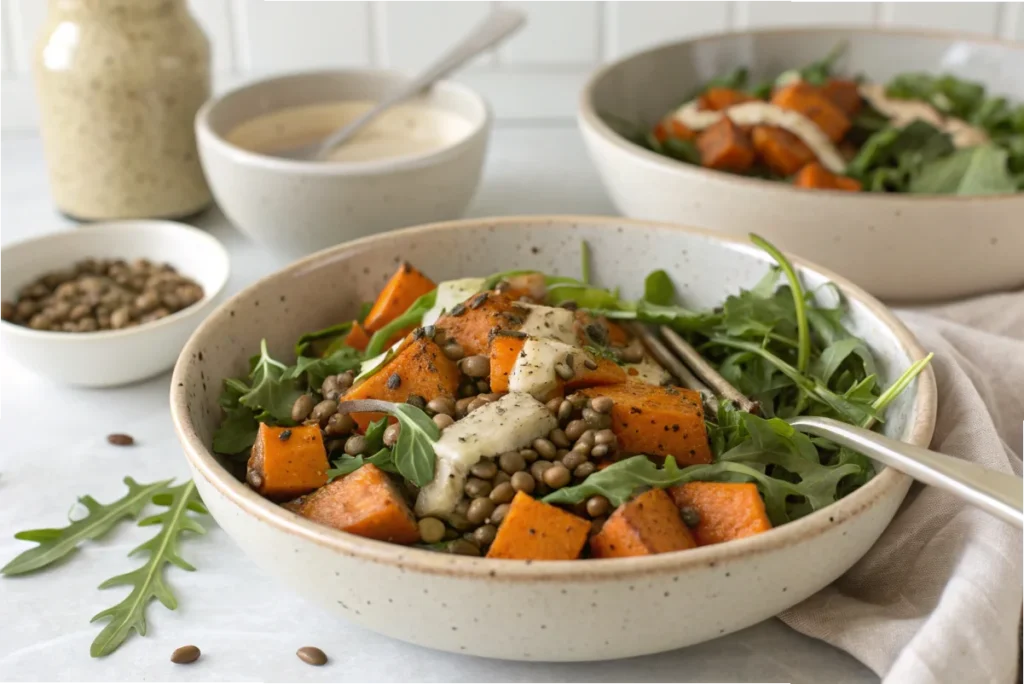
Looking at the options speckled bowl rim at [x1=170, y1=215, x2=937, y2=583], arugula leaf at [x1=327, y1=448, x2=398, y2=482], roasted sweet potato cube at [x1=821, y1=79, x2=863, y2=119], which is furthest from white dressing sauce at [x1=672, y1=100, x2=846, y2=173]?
arugula leaf at [x1=327, y1=448, x2=398, y2=482]

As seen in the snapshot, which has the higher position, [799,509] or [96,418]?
[799,509]

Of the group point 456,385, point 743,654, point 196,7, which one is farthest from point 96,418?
point 196,7

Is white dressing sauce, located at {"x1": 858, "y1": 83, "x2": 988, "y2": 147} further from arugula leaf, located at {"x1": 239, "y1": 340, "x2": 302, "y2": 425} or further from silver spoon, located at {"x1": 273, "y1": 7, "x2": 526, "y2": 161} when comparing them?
arugula leaf, located at {"x1": 239, "y1": 340, "x2": 302, "y2": 425}

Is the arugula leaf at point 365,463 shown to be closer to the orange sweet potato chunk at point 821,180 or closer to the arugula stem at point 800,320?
the arugula stem at point 800,320

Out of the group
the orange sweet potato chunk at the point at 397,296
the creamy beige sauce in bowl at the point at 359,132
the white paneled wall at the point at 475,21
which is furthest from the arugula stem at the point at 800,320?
the white paneled wall at the point at 475,21

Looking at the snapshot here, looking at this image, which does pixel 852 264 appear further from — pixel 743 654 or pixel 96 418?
pixel 96 418

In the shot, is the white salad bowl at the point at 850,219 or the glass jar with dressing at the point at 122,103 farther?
the glass jar with dressing at the point at 122,103

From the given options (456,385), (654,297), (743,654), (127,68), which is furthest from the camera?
(127,68)
